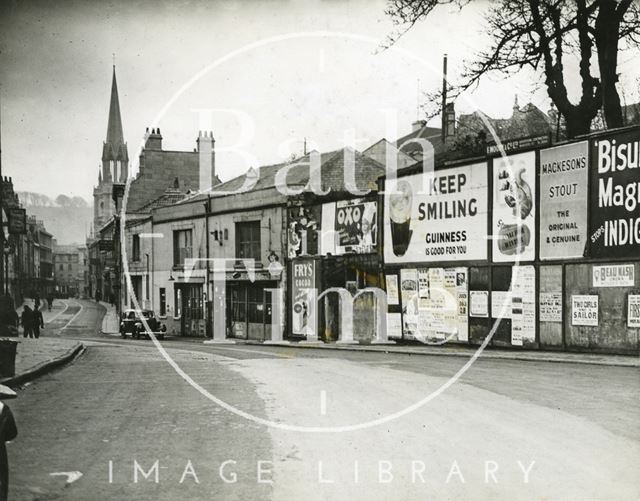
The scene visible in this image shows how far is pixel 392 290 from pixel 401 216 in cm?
261

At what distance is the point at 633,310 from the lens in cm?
1858

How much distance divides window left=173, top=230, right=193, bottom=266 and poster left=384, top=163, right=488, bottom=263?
17.0 meters

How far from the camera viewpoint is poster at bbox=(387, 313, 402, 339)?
2558 cm

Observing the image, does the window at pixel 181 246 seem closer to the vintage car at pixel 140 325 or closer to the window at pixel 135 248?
the vintage car at pixel 140 325

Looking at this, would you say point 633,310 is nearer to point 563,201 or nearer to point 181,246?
point 563,201

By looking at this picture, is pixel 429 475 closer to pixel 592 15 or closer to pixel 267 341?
pixel 592 15

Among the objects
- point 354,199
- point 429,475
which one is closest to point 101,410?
point 429,475

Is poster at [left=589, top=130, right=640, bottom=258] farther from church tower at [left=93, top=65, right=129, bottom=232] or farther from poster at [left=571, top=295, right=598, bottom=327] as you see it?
church tower at [left=93, top=65, right=129, bottom=232]

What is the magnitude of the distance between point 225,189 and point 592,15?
2575cm

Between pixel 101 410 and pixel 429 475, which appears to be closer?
pixel 429 475

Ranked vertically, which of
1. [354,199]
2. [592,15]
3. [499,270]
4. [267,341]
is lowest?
[267,341]

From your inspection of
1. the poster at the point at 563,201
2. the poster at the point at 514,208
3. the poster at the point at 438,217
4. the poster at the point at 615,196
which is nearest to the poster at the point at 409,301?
the poster at the point at 438,217

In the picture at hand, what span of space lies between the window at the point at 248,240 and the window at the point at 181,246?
513 centimetres

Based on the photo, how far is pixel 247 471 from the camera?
621 cm
